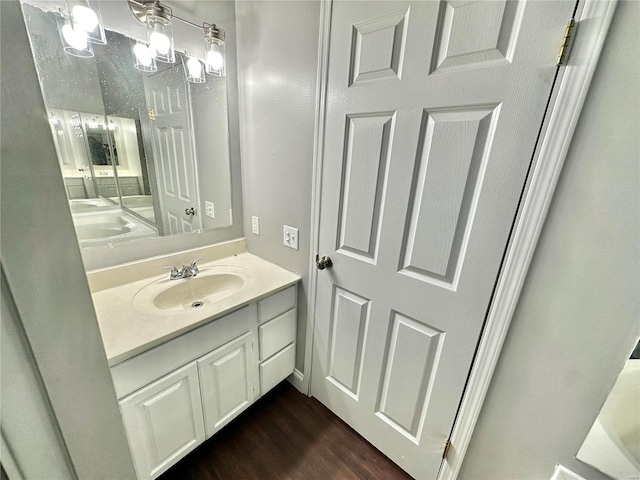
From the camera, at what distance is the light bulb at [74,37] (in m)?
0.90

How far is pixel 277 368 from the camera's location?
142 cm

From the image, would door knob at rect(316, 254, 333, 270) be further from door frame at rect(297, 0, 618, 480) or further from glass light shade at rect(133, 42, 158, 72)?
glass light shade at rect(133, 42, 158, 72)

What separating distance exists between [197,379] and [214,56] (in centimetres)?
152

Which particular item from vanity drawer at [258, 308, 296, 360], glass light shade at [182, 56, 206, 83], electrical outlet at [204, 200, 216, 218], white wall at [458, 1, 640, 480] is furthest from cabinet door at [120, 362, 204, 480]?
glass light shade at [182, 56, 206, 83]

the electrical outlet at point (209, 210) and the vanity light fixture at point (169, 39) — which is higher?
the vanity light fixture at point (169, 39)

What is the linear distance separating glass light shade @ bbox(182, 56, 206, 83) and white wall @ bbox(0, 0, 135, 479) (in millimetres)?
1137

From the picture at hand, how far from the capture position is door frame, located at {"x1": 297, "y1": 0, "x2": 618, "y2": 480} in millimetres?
575

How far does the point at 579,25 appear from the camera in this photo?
58cm

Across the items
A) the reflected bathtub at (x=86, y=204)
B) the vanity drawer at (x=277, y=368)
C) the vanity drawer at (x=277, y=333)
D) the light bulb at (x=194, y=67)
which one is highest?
the light bulb at (x=194, y=67)

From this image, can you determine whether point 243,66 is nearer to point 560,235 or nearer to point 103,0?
point 103,0

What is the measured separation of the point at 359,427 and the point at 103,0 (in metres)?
2.21

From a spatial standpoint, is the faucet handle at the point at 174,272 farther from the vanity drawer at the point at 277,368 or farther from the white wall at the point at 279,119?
the vanity drawer at the point at 277,368

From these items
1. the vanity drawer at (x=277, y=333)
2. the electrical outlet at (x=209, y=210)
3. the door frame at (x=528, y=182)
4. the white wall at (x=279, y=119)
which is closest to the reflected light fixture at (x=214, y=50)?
the white wall at (x=279, y=119)

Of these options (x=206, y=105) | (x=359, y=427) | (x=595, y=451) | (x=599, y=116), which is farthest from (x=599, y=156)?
(x=206, y=105)
